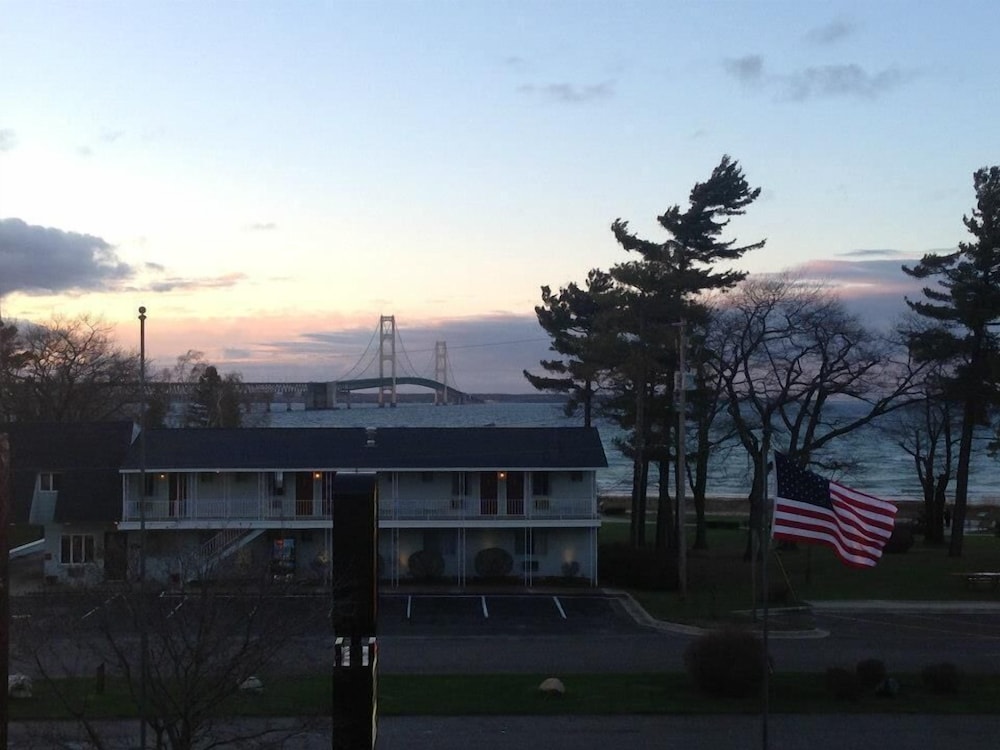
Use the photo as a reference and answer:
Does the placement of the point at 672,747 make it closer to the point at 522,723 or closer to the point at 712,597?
the point at 522,723

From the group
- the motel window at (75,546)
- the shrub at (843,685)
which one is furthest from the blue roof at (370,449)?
the shrub at (843,685)

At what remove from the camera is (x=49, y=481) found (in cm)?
4006

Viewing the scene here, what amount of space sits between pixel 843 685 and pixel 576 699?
5337 mm

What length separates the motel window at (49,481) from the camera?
131ft

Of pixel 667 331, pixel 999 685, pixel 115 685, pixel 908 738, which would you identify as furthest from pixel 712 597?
pixel 115 685

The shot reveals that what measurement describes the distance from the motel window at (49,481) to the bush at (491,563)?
49.8 feet

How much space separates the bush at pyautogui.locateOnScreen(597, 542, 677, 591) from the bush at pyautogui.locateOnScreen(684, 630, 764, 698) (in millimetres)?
16762

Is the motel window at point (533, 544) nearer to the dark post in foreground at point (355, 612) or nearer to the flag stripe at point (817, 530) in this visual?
the flag stripe at point (817, 530)

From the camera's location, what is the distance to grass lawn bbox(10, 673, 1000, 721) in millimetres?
21062

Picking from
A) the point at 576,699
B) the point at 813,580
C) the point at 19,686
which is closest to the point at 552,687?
the point at 576,699

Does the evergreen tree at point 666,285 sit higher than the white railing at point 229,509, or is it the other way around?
the evergreen tree at point 666,285

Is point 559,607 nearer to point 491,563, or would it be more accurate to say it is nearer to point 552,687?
point 491,563

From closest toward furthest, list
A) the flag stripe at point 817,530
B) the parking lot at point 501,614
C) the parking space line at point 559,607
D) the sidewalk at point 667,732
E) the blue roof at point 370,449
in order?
the flag stripe at point 817,530, the sidewalk at point 667,732, the parking lot at point 501,614, the parking space line at point 559,607, the blue roof at point 370,449

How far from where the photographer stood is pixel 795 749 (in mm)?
19016
